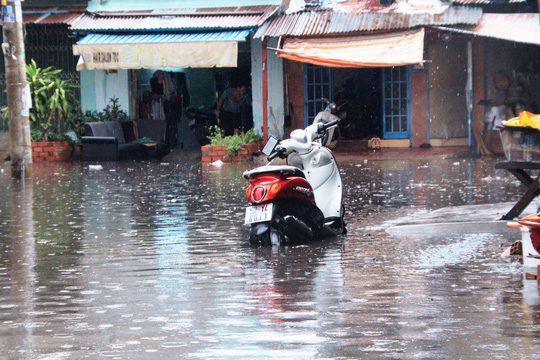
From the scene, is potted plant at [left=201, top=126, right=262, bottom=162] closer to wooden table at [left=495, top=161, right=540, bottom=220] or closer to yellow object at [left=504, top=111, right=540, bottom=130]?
wooden table at [left=495, top=161, right=540, bottom=220]

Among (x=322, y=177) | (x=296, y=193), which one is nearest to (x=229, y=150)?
(x=322, y=177)

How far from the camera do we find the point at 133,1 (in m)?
22.3

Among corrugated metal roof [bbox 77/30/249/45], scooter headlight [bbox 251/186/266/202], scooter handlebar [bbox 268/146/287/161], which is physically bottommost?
scooter headlight [bbox 251/186/266/202]

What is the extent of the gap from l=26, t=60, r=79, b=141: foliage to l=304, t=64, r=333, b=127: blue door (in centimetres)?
558

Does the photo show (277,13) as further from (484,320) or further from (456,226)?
(484,320)

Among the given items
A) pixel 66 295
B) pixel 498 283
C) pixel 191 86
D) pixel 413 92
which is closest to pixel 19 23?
pixel 191 86

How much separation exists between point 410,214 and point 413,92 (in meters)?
11.5

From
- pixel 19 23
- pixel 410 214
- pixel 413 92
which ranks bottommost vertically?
pixel 410 214

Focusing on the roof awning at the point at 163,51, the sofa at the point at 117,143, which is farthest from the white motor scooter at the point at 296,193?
the sofa at the point at 117,143

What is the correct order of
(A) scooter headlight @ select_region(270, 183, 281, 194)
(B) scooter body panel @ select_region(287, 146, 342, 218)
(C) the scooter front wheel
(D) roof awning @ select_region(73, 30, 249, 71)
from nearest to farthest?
(A) scooter headlight @ select_region(270, 183, 281, 194) → (C) the scooter front wheel → (B) scooter body panel @ select_region(287, 146, 342, 218) → (D) roof awning @ select_region(73, 30, 249, 71)

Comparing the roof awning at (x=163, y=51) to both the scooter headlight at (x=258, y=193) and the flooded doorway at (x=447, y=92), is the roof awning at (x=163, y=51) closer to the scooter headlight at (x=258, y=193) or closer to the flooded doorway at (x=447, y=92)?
the flooded doorway at (x=447, y=92)

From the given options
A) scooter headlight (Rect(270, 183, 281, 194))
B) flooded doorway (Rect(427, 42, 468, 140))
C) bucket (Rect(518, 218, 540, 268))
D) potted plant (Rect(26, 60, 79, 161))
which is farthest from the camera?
flooded doorway (Rect(427, 42, 468, 140))

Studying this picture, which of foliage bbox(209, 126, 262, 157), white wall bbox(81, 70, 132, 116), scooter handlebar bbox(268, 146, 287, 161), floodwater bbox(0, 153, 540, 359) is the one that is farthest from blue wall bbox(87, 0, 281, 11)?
scooter handlebar bbox(268, 146, 287, 161)

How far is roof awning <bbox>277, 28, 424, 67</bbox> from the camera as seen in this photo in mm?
18734
